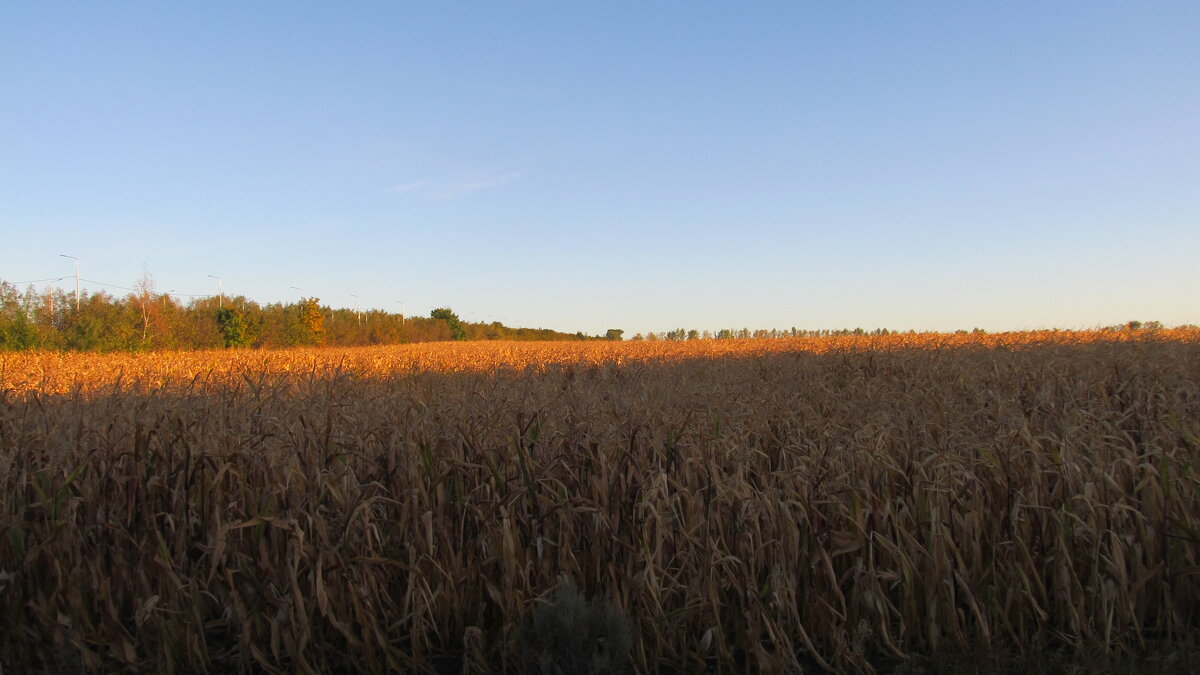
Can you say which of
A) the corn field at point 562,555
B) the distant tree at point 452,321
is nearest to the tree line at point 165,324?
the distant tree at point 452,321

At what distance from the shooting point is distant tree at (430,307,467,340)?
6506cm

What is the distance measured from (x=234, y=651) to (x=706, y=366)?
969cm

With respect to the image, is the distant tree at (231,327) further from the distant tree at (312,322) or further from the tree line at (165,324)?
the distant tree at (312,322)

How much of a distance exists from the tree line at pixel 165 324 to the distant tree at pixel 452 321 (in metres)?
13.5

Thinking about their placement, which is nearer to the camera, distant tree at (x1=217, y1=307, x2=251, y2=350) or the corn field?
the corn field

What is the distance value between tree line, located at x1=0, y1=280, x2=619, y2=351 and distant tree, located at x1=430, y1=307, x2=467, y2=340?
1346 centimetres

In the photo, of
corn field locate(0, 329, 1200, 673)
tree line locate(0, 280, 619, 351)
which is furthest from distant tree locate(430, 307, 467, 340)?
corn field locate(0, 329, 1200, 673)

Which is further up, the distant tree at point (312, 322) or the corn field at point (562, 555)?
the distant tree at point (312, 322)

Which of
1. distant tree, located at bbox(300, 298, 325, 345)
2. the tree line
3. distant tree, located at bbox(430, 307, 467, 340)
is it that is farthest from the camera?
distant tree, located at bbox(430, 307, 467, 340)

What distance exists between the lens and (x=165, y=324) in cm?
3086

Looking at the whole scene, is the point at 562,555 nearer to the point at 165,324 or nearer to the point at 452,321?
the point at 165,324

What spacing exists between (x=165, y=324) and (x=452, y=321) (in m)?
35.4

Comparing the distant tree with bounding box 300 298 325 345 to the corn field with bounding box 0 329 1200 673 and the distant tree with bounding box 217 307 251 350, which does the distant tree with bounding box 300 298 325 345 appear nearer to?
the distant tree with bounding box 217 307 251 350

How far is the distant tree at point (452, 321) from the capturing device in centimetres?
6506
